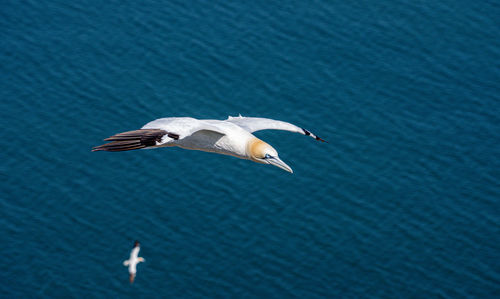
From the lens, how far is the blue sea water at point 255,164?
177 feet

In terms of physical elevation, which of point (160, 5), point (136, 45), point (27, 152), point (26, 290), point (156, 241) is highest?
point (160, 5)

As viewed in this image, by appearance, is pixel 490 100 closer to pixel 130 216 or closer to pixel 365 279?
pixel 365 279

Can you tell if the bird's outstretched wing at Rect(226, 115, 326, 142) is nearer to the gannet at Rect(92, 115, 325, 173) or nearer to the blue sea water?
the gannet at Rect(92, 115, 325, 173)

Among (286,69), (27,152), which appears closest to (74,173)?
(27,152)

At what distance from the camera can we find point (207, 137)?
34.1 meters

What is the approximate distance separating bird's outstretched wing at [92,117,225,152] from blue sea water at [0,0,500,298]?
22038 mm

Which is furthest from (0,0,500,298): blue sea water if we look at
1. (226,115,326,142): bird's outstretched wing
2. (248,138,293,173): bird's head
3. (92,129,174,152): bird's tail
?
(92,129,174,152): bird's tail

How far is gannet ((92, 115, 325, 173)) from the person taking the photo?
103ft

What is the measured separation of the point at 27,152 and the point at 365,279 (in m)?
21.2

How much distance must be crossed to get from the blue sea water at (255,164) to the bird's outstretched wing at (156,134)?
22038 millimetres

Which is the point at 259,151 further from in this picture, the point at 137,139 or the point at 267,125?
the point at 137,139

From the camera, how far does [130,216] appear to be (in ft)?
181

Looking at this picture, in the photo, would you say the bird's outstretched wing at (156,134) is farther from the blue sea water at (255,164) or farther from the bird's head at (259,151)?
the blue sea water at (255,164)

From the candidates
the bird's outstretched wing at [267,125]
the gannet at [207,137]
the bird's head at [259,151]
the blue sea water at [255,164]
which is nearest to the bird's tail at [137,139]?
the gannet at [207,137]
